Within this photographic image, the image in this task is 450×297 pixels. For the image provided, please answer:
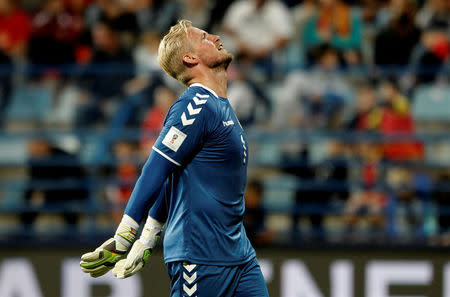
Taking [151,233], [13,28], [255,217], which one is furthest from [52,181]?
[151,233]

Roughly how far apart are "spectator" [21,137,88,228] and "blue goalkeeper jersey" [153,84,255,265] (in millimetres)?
4354

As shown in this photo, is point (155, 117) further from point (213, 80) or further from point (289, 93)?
point (213, 80)

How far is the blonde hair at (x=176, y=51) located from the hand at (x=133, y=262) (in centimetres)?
92

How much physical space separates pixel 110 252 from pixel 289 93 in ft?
16.4

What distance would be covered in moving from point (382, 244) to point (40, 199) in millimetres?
3491

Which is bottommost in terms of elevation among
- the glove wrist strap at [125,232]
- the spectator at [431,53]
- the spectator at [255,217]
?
the glove wrist strap at [125,232]

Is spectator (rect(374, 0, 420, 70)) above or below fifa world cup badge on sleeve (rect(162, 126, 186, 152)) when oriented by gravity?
above

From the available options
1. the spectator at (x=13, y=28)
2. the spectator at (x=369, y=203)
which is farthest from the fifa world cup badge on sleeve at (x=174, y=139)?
the spectator at (x=13, y=28)

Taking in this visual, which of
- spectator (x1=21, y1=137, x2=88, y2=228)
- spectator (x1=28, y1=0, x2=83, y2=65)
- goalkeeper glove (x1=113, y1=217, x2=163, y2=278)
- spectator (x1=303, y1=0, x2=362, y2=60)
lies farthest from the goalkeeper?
spectator (x1=28, y1=0, x2=83, y2=65)

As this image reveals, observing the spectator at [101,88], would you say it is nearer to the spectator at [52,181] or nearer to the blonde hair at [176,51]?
the spectator at [52,181]

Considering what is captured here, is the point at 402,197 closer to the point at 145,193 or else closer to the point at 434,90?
the point at 434,90

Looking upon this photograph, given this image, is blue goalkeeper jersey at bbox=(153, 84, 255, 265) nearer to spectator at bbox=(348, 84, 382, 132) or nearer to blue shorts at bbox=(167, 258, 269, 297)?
blue shorts at bbox=(167, 258, 269, 297)

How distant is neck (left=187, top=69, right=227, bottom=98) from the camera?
14.4 feet

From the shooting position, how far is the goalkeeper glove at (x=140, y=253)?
4164 millimetres
